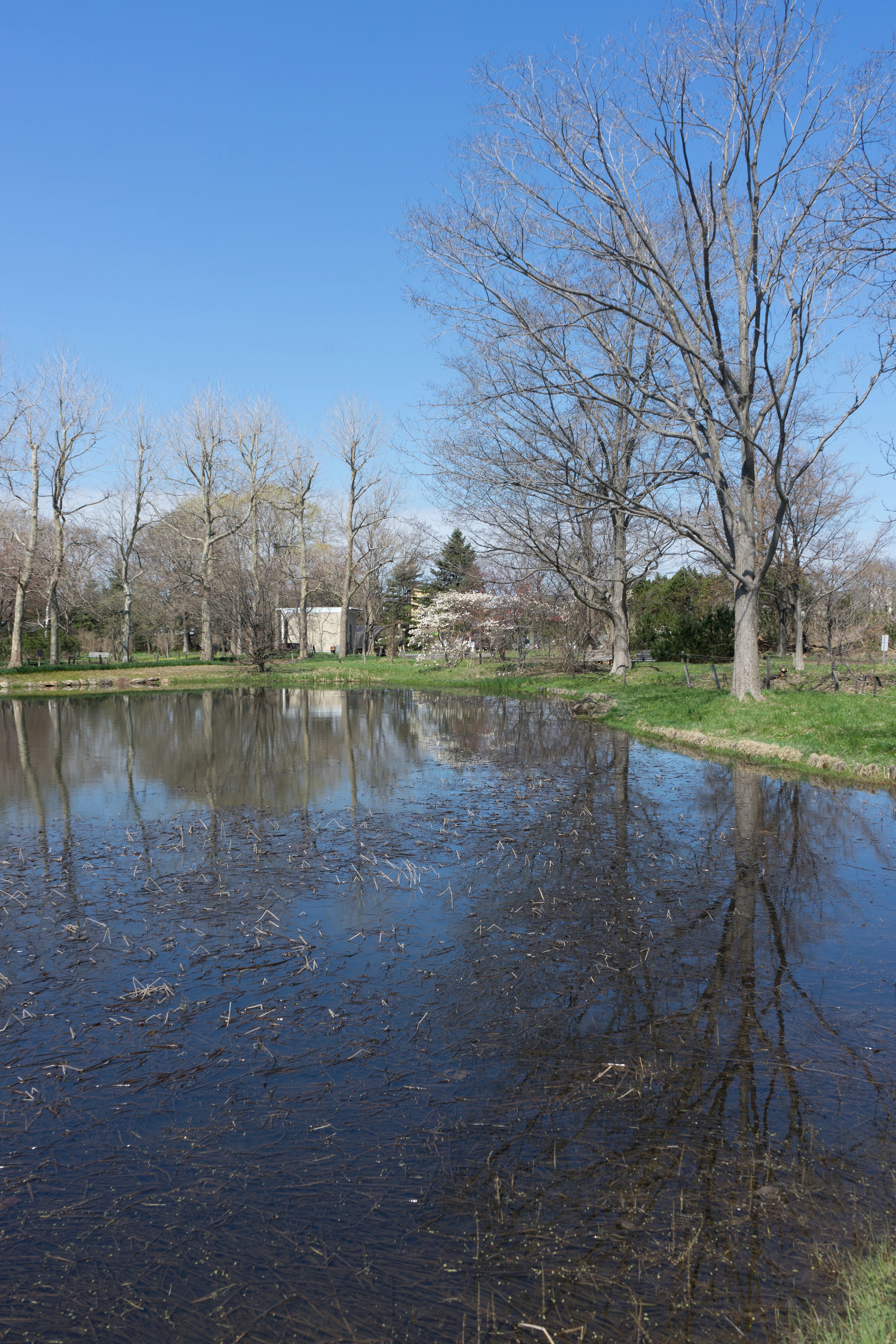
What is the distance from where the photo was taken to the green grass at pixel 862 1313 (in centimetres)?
272

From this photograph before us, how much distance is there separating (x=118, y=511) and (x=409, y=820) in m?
48.4

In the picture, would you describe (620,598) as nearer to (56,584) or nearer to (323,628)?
(56,584)

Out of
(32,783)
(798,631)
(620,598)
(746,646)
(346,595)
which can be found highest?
(346,595)

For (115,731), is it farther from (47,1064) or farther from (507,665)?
(507,665)

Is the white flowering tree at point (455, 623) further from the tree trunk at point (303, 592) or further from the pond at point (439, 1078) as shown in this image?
the pond at point (439, 1078)

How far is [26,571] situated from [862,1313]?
135 ft

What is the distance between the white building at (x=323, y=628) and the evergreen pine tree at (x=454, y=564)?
809 cm

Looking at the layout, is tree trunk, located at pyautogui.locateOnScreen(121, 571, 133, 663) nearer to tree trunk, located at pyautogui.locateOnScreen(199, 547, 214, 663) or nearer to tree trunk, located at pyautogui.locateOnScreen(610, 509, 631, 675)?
tree trunk, located at pyautogui.locateOnScreen(199, 547, 214, 663)

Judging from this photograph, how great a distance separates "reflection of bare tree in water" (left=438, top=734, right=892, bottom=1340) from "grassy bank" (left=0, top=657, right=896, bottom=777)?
8070 millimetres

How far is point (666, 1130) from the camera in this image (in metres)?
3.93

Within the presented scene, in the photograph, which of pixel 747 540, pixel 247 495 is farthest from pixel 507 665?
pixel 247 495

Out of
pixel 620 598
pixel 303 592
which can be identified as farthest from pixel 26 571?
pixel 620 598

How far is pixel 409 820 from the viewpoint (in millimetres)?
10172

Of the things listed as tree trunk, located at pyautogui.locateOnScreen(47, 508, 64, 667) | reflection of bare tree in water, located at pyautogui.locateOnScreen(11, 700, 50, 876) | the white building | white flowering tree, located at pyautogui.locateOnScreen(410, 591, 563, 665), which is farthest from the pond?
the white building
